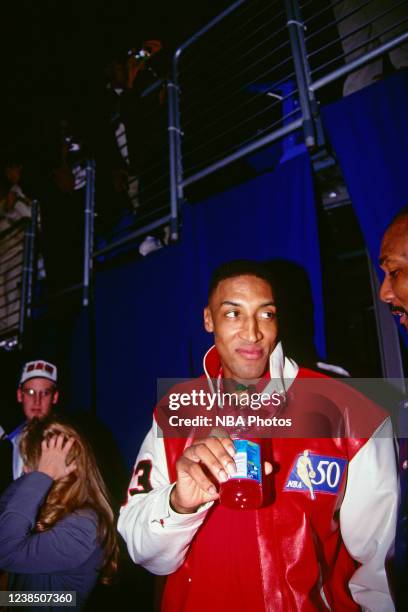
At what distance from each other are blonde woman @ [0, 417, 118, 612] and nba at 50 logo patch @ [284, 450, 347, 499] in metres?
1.28

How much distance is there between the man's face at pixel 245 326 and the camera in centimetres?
165

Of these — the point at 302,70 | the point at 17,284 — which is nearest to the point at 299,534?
the point at 302,70

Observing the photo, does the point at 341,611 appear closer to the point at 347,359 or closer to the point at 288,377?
the point at 288,377

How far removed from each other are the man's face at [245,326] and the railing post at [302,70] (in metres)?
1.05

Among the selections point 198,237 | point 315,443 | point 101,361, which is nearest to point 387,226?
point 315,443

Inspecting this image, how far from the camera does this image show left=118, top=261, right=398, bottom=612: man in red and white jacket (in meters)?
1.24

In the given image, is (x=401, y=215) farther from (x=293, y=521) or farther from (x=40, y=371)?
(x=40, y=371)

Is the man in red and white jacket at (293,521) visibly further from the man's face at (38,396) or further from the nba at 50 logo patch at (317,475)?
the man's face at (38,396)

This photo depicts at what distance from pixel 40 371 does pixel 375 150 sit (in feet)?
10.8

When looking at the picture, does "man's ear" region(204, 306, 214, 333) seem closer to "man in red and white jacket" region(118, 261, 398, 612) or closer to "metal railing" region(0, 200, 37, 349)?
"man in red and white jacket" region(118, 261, 398, 612)

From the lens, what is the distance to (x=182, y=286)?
9.49 ft

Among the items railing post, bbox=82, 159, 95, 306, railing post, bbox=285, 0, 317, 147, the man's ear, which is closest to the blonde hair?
the man's ear

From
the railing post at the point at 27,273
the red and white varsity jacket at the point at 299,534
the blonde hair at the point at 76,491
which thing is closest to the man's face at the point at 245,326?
the red and white varsity jacket at the point at 299,534

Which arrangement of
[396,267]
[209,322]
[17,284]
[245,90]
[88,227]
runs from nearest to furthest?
[396,267] → [209,322] → [245,90] → [88,227] → [17,284]
